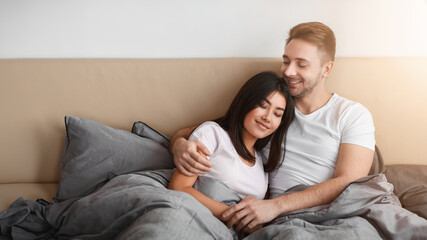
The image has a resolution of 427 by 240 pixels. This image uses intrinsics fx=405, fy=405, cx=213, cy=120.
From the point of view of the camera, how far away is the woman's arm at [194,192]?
144 centimetres

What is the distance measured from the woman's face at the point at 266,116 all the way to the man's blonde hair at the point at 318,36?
30 centimetres

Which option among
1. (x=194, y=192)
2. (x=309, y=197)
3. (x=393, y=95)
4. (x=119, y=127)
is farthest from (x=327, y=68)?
(x=119, y=127)

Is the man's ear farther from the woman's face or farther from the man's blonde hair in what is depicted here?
the woman's face

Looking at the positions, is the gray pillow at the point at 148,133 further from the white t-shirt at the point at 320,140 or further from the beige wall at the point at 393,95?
the beige wall at the point at 393,95

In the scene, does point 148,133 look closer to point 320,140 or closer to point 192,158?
point 192,158

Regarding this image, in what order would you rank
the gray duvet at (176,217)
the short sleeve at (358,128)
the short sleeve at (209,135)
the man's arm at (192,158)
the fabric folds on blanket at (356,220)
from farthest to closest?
1. the short sleeve at (358,128)
2. the short sleeve at (209,135)
3. the man's arm at (192,158)
4. the fabric folds on blanket at (356,220)
5. the gray duvet at (176,217)

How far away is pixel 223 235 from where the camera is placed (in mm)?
1285

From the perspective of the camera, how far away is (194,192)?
144cm

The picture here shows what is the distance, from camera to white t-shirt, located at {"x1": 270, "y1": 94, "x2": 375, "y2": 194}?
1683mm

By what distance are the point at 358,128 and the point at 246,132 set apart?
0.46m

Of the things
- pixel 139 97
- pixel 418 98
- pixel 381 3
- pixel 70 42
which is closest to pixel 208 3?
pixel 139 97

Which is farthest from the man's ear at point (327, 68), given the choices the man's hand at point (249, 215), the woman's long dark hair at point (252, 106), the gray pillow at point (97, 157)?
the gray pillow at point (97, 157)

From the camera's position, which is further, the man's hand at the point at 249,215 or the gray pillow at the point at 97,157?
the gray pillow at the point at 97,157

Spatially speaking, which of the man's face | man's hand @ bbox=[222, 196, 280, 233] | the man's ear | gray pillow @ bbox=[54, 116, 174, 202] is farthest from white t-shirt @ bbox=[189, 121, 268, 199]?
the man's ear
